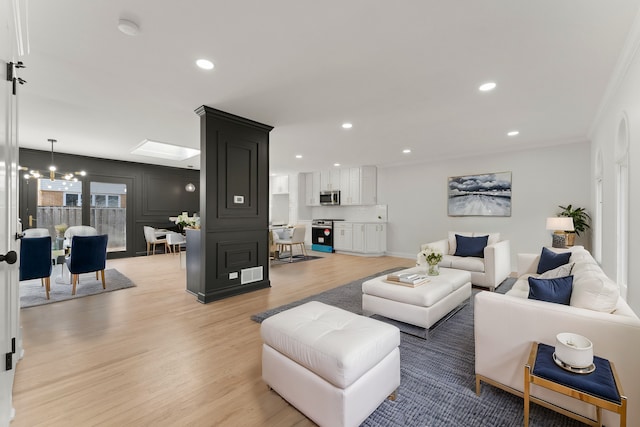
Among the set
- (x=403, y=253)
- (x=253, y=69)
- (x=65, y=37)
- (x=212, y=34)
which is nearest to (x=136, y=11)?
(x=212, y=34)

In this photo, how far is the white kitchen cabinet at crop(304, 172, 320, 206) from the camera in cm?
917

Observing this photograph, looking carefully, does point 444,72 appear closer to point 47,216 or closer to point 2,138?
point 2,138

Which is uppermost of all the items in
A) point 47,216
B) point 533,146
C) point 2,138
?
point 533,146

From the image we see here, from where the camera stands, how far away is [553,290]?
182 centimetres

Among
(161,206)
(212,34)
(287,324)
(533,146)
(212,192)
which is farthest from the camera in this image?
(161,206)

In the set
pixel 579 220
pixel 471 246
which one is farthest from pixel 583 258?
pixel 579 220

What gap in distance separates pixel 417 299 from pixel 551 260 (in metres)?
1.82

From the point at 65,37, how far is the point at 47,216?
629cm

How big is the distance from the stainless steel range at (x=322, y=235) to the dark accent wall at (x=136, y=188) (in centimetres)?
383

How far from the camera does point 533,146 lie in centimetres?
544

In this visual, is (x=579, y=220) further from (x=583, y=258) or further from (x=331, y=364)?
(x=331, y=364)

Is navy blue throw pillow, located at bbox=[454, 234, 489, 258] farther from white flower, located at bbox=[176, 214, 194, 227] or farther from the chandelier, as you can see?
the chandelier

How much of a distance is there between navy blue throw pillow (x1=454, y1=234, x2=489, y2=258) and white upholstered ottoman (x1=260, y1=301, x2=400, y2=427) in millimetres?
3532

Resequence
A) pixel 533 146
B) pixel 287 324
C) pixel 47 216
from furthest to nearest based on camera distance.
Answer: pixel 47 216, pixel 533 146, pixel 287 324
